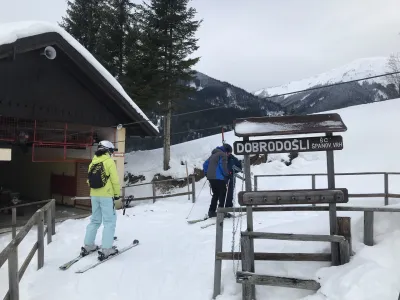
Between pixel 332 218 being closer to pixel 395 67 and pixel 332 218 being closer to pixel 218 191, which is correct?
Answer: pixel 218 191

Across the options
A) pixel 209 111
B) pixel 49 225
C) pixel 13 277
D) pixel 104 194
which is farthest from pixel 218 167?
pixel 209 111

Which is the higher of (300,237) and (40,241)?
(300,237)

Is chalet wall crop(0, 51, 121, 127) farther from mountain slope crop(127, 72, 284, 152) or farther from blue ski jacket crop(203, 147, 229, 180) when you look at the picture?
mountain slope crop(127, 72, 284, 152)

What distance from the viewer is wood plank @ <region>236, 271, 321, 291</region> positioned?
13.5ft

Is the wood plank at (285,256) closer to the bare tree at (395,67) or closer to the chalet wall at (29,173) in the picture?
the chalet wall at (29,173)

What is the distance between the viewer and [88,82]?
12.7m

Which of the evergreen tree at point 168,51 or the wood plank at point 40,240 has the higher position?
the evergreen tree at point 168,51

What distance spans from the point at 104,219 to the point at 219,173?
3.37 meters

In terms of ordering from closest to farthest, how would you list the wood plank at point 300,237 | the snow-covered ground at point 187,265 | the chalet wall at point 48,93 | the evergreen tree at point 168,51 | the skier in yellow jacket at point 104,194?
the snow-covered ground at point 187,265 < the wood plank at point 300,237 < the skier in yellow jacket at point 104,194 < the chalet wall at point 48,93 < the evergreen tree at point 168,51

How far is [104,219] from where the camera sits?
20.3 ft

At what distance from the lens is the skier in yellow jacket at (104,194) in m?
6.11

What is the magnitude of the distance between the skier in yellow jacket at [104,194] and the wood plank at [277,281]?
2646 mm

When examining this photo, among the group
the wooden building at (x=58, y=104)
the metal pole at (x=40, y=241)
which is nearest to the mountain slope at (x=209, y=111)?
the wooden building at (x=58, y=104)

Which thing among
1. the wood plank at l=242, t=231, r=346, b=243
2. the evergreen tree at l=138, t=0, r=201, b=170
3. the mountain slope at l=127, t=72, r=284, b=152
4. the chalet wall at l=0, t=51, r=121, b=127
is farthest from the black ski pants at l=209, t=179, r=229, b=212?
the mountain slope at l=127, t=72, r=284, b=152
